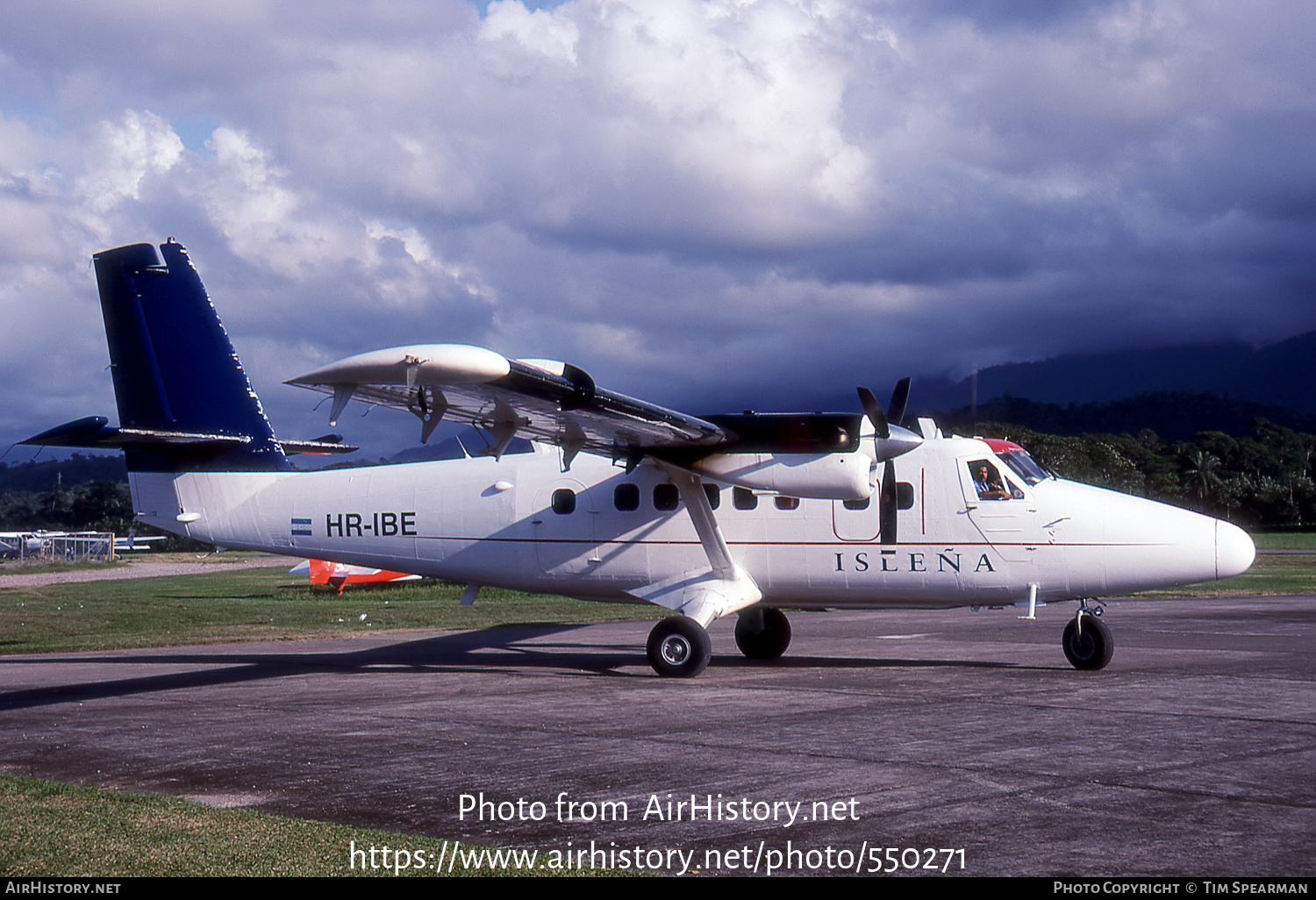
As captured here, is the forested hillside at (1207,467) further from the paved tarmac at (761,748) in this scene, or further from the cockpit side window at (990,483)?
the paved tarmac at (761,748)

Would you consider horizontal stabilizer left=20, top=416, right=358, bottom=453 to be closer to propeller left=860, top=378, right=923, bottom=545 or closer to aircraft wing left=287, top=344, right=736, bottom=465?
aircraft wing left=287, top=344, right=736, bottom=465

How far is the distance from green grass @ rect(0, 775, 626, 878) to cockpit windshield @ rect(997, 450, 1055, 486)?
1056 centimetres

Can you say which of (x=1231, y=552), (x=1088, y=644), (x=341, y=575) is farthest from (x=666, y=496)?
(x=341, y=575)

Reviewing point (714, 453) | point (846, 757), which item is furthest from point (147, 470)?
point (846, 757)

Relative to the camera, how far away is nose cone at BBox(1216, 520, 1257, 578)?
14164mm

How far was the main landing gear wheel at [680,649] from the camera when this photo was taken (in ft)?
47.4

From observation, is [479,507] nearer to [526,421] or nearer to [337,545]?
[337,545]

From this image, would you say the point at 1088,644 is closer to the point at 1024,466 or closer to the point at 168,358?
the point at 1024,466

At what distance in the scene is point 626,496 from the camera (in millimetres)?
16016

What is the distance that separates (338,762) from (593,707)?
3.58 metres

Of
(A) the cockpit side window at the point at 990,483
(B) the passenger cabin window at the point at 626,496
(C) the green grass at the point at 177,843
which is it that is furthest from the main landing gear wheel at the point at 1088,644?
(C) the green grass at the point at 177,843

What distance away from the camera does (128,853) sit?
6.34 meters

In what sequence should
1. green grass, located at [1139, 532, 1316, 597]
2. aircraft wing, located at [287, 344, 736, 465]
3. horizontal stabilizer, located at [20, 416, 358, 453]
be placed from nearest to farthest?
aircraft wing, located at [287, 344, 736, 465] < horizontal stabilizer, located at [20, 416, 358, 453] < green grass, located at [1139, 532, 1316, 597]

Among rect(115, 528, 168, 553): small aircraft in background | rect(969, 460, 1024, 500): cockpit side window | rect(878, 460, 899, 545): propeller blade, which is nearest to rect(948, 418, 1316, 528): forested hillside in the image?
rect(969, 460, 1024, 500): cockpit side window
